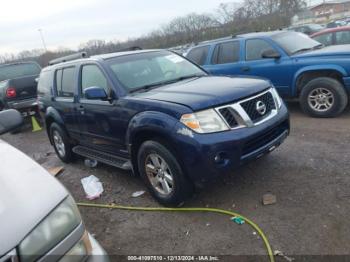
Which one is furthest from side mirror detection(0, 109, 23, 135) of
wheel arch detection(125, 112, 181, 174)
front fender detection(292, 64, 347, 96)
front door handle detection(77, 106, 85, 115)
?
front fender detection(292, 64, 347, 96)

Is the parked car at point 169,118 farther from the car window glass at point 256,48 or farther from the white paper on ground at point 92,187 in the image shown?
the car window glass at point 256,48

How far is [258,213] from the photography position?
11.1 ft

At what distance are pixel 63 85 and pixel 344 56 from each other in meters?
4.92

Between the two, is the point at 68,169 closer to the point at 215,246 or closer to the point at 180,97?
the point at 180,97

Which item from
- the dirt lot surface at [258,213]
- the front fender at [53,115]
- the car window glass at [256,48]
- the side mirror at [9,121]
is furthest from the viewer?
the car window glass at [256,48]

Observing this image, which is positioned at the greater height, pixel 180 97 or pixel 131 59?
pixel 131 59

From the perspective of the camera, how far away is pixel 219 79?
13.5 ft

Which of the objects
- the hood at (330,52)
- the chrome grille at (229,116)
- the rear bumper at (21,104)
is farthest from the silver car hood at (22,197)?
the rear bumper at (21,104)

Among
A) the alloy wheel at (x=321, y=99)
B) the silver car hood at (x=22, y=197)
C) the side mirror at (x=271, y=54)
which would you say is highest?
the silver car hood at (x=22, y=197)

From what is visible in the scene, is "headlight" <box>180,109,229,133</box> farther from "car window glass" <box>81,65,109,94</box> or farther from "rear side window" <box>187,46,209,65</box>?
"rear side window" <box>187,46,209,65</box>

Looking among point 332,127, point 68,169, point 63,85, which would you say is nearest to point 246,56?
point 332,127

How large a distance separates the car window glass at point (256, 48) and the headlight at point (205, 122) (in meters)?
4.07

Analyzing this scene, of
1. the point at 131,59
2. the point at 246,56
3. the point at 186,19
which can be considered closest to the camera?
the point at 131,59

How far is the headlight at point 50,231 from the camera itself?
158 centimetres
